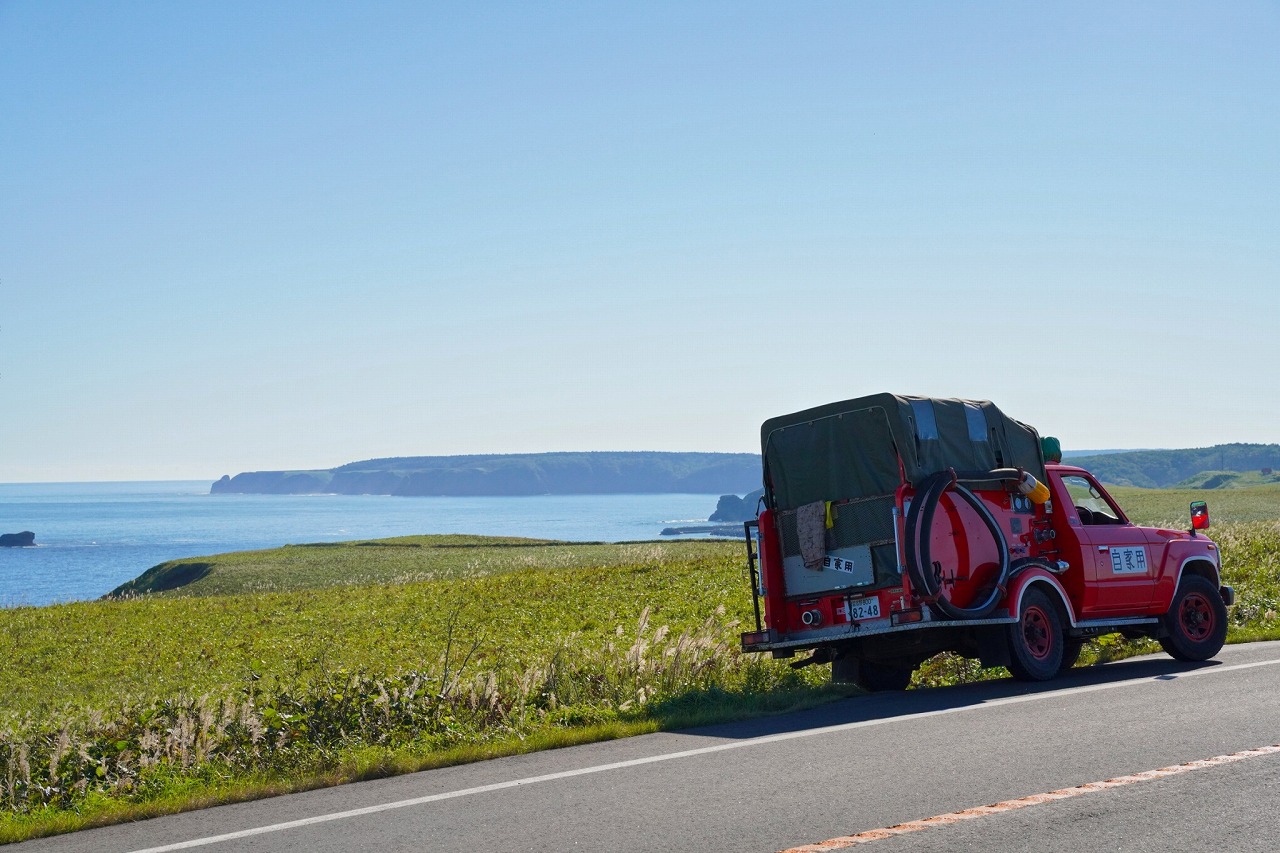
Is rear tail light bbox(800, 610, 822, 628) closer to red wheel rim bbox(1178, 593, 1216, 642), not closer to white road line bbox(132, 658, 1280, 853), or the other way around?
white road line bbox(132, 658, 1280, 853)

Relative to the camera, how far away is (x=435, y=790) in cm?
783

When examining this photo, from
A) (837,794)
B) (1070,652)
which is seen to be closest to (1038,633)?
(1070,652)

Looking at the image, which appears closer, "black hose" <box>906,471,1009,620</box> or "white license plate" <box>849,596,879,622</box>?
"black hose" <box>906,471,1009,620</box>

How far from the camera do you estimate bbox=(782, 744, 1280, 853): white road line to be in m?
5.91

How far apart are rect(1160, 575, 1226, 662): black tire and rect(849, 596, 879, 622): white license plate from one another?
14.2 ft

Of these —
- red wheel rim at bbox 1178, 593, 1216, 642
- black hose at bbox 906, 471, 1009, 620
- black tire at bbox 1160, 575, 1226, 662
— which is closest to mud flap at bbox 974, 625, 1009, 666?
black hose at bbox 906, 471, 1009, 620

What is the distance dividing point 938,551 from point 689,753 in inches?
166

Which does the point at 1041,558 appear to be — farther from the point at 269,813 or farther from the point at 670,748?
the point at 269,813

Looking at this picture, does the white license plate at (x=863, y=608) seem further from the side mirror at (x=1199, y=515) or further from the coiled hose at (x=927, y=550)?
the side mirror at (x=1199, y=515)

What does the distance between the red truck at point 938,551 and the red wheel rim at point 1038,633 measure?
0.06 feet

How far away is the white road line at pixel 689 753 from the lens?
6.86m

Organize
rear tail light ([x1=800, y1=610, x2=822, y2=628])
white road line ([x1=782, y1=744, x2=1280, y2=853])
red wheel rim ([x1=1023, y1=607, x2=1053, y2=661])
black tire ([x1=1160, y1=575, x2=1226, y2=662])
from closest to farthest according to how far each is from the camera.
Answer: white road line ([x1=782, y1=744, x2=1280, y2=853]), rear tail light ([x1=800, y1=610, x2=822, y2=628]), red wheel rim ([x1=1023, y1=607, x2=1053, y2=661]), black tire ([x1=1160, y1=575, x2=1226, y2=662])

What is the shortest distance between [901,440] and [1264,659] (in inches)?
200

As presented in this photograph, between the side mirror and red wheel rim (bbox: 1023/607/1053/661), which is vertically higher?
the side mirror
